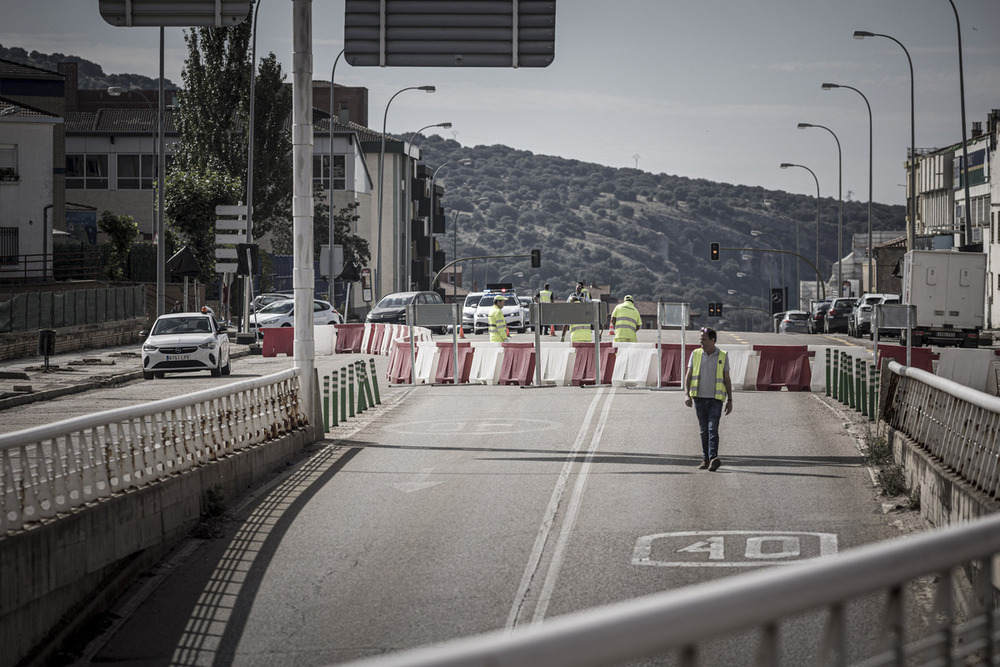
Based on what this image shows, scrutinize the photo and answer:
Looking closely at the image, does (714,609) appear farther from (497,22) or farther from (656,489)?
(497,22)

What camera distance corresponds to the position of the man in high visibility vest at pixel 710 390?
16375 mm

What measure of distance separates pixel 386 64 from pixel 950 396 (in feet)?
30.6

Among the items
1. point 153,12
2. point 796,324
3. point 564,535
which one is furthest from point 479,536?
point 796,324

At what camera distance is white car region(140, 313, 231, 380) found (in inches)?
1264

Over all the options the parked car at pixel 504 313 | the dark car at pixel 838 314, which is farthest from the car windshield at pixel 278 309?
the dark car at pixel 838 314

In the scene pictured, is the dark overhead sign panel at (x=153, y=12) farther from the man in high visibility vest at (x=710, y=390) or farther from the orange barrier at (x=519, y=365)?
the orange barrier at (x=519, y=365)

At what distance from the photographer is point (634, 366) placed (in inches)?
1105

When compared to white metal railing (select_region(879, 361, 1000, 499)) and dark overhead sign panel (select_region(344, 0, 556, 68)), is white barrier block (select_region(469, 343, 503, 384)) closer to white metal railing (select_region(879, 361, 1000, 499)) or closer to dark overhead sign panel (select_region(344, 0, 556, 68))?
dark overhead sign panel (select_region(344, 0, 556, 68))

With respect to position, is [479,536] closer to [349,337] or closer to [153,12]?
[153,12]

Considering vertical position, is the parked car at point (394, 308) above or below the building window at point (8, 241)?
below

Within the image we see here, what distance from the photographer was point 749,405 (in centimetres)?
2467

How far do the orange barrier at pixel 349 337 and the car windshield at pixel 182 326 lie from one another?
933 cm

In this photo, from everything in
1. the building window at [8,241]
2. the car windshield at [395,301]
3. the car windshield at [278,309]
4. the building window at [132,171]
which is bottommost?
the car windshield at [278,309]

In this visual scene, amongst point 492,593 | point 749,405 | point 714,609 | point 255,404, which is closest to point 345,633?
point 492,593
